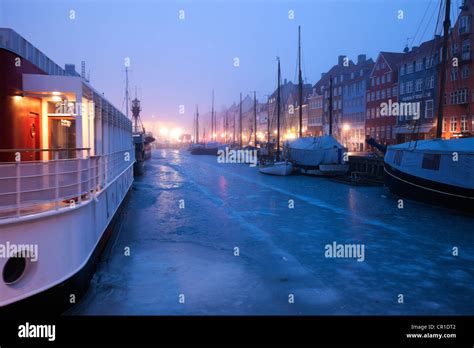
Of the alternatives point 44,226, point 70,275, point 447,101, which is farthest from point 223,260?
point 447,101

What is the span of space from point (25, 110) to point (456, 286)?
11342 millimetres

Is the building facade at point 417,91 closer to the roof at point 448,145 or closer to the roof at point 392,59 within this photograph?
the roof at point 392,59

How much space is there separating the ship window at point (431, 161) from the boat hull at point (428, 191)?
0.76m

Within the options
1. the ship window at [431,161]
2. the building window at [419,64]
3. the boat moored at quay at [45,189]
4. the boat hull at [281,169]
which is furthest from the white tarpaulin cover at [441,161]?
the building window at [419,64]

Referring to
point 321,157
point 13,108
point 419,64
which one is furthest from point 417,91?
point 13,108

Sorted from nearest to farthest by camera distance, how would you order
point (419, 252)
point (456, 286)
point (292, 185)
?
point (456, 286), point (419, 252), point (292, 185)

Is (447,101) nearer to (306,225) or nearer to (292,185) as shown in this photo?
(292,185)

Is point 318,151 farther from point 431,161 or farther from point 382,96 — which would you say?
point 382,96

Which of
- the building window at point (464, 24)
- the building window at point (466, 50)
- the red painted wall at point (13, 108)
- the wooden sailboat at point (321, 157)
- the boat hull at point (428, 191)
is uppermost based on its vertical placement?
the building window at point (464, 24)

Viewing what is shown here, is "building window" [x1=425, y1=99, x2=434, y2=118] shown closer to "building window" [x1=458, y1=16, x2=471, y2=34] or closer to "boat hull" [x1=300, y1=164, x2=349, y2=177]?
"building window" [x1=458, y1=16, x2=471, y2=34]

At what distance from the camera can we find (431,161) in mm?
24078

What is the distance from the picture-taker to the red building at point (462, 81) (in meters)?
49.7

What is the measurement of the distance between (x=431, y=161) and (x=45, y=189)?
20.8m

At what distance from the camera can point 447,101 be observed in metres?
53.7
